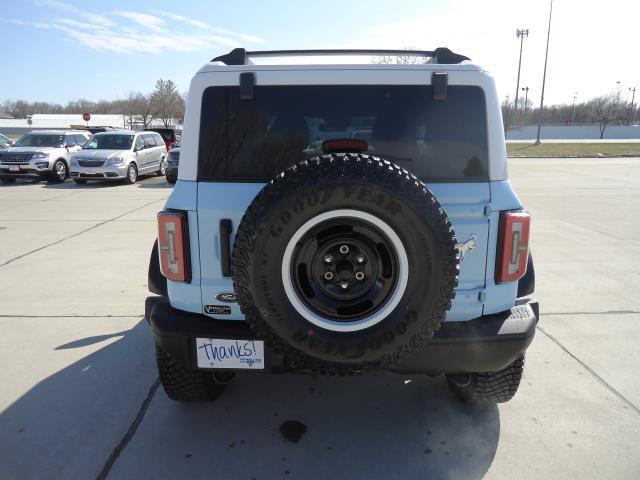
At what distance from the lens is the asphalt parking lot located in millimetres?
2379

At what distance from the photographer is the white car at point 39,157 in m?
14.6

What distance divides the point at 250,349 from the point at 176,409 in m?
1.01

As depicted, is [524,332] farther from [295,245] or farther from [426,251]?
[295,245]

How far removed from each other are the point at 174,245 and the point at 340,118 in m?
1.09

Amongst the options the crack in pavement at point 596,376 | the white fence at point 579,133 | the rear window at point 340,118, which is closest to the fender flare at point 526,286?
the rear window at point 340,118

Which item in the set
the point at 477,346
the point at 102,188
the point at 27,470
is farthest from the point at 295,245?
the point at 102,188

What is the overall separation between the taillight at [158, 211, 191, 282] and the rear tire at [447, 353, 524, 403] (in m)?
1.72

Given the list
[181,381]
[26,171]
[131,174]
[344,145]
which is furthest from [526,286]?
[26,171]

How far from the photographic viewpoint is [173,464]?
2381 millimetres

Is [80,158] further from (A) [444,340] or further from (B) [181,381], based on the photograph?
(A) [444,340]

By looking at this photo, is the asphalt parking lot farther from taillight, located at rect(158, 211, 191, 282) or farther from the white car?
the white car

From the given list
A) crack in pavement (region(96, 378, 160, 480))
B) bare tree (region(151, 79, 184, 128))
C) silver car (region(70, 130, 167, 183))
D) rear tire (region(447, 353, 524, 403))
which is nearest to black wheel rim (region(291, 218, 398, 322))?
rear tire (region(447, 353, 524, 403))

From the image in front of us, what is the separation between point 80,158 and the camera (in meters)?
14.4

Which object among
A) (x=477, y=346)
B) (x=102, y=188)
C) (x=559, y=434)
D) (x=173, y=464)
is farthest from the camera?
(x=102, y=188)
